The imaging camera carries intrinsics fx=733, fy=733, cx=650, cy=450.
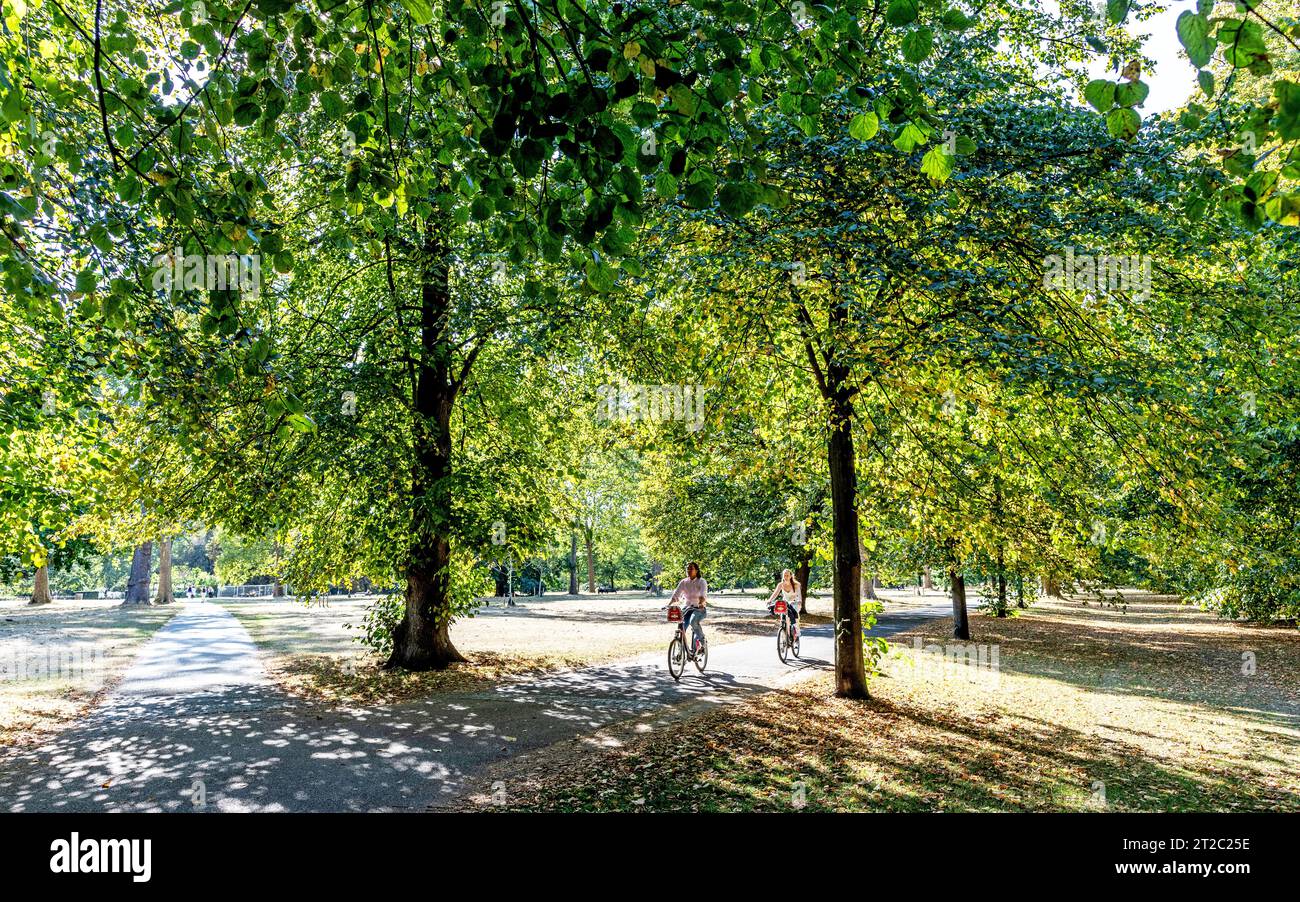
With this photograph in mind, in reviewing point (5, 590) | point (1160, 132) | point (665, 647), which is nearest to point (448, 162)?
point (1160, 132)

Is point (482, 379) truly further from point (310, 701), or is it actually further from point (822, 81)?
point (822, 81)

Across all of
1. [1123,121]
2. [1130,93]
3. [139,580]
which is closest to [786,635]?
[1123,121]

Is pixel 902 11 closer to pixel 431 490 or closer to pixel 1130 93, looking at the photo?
pixel 1130 93

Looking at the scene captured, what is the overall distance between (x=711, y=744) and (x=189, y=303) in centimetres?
767

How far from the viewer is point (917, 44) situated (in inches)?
125

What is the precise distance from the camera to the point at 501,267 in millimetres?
12188

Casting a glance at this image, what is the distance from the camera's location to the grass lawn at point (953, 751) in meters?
6.75

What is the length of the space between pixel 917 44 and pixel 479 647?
59.7ft

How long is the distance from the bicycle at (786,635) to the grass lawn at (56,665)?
41.1ft

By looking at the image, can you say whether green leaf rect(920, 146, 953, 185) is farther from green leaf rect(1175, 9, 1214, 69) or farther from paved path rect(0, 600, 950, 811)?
paved path rect(0, 600, 950, 811)

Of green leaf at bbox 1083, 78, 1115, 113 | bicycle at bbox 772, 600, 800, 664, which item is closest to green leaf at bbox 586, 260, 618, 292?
green leaf at bbox 1083, 78, 1115, 113

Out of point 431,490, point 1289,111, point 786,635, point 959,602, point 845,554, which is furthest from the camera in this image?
point 959,602

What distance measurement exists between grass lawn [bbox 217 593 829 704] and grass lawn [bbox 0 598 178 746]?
3.05 meters

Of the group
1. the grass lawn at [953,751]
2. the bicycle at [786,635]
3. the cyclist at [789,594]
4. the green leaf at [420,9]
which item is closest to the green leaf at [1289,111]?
the green leaf at [420,9]
